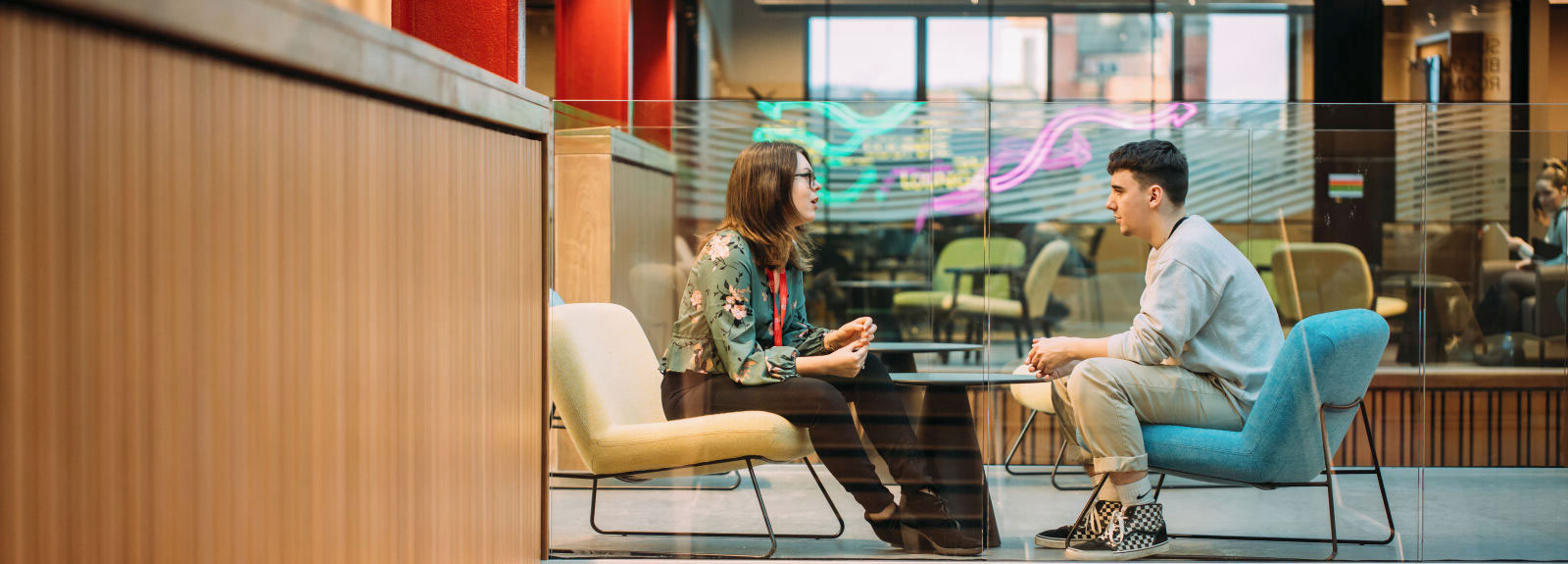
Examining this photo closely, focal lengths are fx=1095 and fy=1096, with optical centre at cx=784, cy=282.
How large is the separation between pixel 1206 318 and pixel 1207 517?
0.48 meters

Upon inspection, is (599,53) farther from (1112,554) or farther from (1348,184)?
(1112,554)

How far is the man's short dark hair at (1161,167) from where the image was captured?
252 cm

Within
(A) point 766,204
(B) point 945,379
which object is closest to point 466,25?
(A) point 766,204

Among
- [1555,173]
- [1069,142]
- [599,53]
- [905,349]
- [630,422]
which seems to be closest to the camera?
[630,422]

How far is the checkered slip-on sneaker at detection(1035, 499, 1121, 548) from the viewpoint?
2.44 meters

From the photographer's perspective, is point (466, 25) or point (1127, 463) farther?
point (466, 25)

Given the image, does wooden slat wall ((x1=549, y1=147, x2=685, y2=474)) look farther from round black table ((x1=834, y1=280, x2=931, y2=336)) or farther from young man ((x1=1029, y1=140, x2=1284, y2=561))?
young man ((x1=1029, y1=140, x2=1284, y2=561))

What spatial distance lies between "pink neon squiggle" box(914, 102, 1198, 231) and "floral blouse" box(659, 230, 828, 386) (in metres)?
0.48

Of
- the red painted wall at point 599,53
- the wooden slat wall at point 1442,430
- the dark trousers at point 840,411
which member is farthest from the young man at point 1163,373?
the red painted wall at point 599,53

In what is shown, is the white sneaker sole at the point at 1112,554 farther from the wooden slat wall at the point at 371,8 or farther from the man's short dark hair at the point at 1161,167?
the wooden slat wall at the point at 371,8

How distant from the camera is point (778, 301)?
2.36 meters

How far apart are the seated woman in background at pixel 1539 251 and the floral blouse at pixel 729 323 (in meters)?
1.81

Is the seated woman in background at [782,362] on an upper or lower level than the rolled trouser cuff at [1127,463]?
upper

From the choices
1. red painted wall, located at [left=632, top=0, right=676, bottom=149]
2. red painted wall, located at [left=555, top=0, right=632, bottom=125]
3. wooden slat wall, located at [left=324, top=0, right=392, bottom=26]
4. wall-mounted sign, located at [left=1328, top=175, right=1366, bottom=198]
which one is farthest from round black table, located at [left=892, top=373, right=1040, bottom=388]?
red painted wall, located at [left=632, top=0, right=676, bottom=149]
